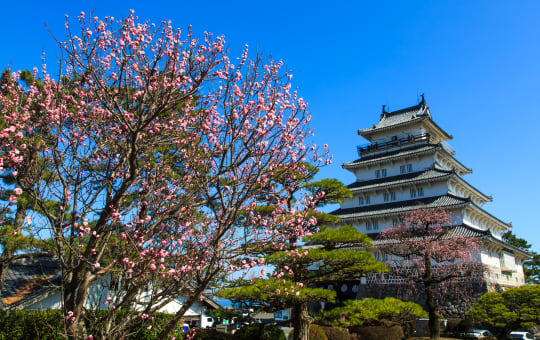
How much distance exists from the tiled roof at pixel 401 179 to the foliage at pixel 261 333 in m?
20.7

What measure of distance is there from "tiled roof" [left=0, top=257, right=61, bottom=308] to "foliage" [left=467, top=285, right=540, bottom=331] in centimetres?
2167

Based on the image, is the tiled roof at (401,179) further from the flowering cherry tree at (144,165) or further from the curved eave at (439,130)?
the flowering cherry tree at (144,165)

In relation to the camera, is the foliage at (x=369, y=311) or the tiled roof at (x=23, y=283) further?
the tiled roof at (x=23, y=283)

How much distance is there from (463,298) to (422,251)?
23.2 feet

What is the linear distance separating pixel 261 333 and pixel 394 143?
27.0 metres

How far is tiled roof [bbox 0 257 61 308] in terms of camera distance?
51.0 feet

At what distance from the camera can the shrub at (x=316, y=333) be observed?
49.0ft

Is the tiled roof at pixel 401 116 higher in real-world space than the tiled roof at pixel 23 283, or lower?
higher

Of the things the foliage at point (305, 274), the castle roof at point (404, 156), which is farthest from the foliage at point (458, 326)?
the castle roof at point (404, 156)

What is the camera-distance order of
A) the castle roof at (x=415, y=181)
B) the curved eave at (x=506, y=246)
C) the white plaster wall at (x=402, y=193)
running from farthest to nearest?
the white plaster wall at (x=402, y=193), the castle roof at (x=415, y=181), the curved eave at (x=506, y=246)

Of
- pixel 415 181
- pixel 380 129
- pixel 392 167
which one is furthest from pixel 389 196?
pixel 380 129

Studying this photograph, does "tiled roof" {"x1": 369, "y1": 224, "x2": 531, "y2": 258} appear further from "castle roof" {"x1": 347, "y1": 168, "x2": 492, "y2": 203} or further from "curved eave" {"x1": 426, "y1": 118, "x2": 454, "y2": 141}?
"curved eave" {"x1": 426, "y1": 118, "x2": 454, "y2": 141}

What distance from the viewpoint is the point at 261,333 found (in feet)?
46.6

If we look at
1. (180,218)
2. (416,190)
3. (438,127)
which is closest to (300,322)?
(180,218)
